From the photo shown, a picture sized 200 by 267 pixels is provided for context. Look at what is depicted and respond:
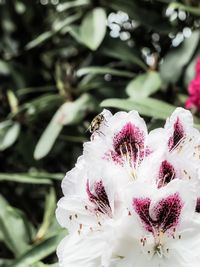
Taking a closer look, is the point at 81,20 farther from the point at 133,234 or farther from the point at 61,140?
the point at 133,234

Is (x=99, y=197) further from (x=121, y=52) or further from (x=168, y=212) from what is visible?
(x=121, y=52)

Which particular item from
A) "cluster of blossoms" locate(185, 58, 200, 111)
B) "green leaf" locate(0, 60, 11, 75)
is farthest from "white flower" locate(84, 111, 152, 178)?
"green leaf" locate(0, 60, 11, 75)

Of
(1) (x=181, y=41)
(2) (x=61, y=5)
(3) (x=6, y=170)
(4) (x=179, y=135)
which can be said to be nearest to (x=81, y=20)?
(2) (x=61, y=5)

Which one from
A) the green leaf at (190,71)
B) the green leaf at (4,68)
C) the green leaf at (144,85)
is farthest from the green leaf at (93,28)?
the green leaf at (4,68)

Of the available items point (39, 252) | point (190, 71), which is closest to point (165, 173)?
point (39, 252)

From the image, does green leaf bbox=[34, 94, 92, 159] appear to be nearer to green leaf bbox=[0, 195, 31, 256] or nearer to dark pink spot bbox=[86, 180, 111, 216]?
green leaf bbox=[0, 195, 31, 256]
